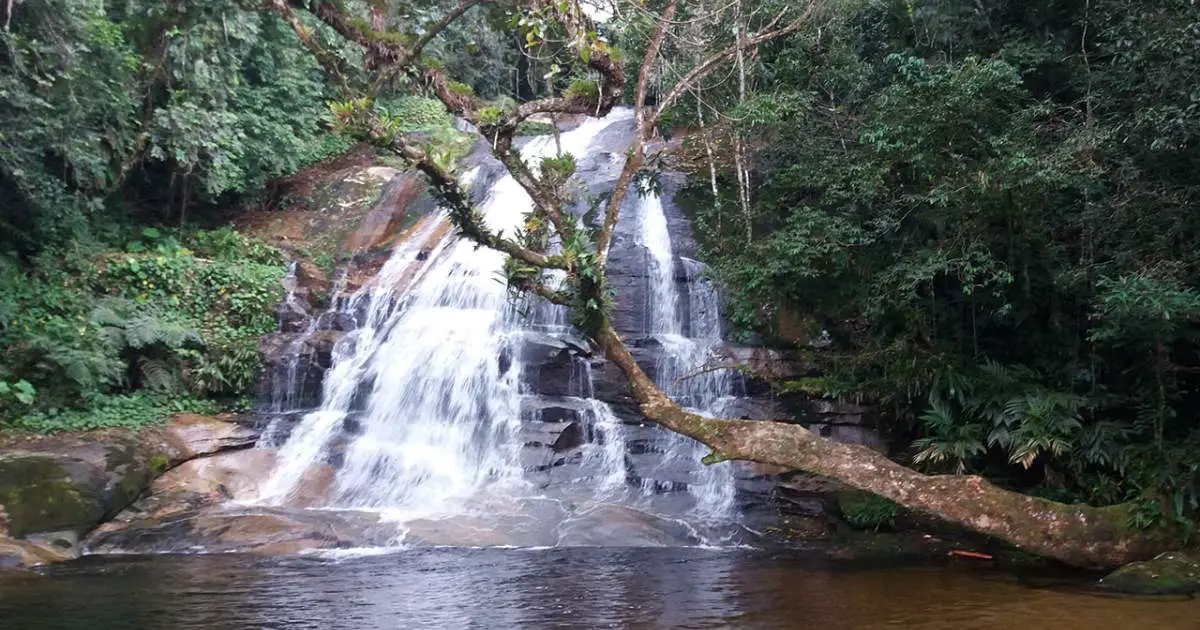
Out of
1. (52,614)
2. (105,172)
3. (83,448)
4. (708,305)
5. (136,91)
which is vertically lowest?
(52,614)

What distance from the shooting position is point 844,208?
12.0 metres

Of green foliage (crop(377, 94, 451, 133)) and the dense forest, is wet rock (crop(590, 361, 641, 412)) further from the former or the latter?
green foliage (crop(377, 94, 451, 133))

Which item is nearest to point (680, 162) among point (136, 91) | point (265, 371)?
point (265, 371)

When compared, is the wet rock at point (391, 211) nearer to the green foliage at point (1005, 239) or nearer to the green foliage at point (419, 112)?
the green foliage at point (419, 112)

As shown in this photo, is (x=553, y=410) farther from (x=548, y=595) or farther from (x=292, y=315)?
(x=292, y=315)

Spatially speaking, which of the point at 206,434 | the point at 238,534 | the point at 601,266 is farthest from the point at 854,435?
the point at 206,434

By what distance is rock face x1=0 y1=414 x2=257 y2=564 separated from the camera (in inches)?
380

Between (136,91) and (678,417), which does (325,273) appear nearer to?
(136,91)

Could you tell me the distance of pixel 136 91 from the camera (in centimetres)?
1538

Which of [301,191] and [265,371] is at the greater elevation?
[301,191]

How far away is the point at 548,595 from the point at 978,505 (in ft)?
13.1

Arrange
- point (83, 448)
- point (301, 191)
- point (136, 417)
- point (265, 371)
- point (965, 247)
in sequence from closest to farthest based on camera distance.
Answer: point (965, 247), point (83, 448), point (136, 417), point (265, 371), point (301, 191)

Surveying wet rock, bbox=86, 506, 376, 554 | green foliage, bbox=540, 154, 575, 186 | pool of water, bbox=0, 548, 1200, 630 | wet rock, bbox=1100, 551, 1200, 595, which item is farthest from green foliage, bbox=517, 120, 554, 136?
wet rock, bbox=1100, 551, 1200, 595

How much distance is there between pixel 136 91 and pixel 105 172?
1561mm
